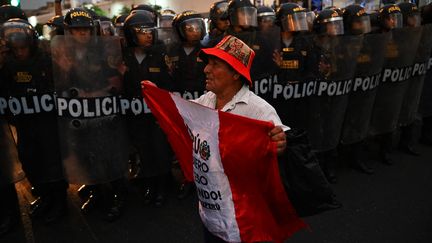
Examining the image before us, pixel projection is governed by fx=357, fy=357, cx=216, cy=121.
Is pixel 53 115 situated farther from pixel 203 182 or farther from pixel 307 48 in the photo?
pixel 307 48

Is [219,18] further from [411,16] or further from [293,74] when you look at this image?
[411,16]

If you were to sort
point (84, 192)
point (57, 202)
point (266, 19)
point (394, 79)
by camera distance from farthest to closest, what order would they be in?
1. point (394, 79)
2. point (266, 19)
3. point (84, 192)
4. point (57, 202)

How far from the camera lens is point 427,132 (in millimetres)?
5688

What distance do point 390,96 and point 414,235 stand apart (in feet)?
7.02

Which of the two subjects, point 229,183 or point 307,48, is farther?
point 307,48

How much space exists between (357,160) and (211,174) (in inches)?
136

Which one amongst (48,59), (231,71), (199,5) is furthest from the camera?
(199,5)

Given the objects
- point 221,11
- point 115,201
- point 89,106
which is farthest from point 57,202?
point 221,11

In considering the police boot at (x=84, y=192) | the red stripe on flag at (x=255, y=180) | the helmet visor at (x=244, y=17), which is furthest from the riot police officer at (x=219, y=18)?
the red stripe on flag at (x=255, y=180)

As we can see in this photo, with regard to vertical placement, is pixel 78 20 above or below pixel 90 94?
above

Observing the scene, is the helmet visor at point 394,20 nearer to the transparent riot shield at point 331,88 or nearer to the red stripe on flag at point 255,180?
the transparent riot shield at point 331,88

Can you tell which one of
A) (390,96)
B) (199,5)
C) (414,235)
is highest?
(199,5)

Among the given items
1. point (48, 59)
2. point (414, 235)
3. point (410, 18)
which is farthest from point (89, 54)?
point (410, 18)

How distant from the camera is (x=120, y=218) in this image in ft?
12.3
